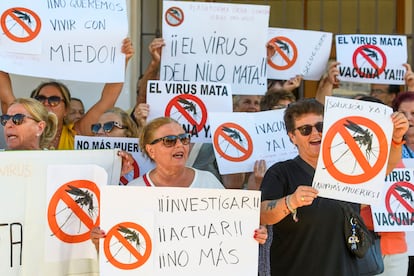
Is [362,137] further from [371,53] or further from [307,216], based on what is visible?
[371,53]

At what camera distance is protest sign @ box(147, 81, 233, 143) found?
14.3 ft

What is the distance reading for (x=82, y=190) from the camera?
3375 millimetres

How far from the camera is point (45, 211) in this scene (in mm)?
3369

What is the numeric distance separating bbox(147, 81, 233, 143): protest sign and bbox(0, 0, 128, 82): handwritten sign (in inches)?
13.0

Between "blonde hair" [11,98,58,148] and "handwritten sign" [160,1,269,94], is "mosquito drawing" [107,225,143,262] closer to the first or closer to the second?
"blonde hair" [11,98,58,148]

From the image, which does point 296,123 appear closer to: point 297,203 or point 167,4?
point 297,203

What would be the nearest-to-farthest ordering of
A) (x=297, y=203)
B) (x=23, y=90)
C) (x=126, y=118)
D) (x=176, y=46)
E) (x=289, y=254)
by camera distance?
(x=297, y=203), (x=289, y=254), (x=126, y=118), (x=176, y=46), (x=23, y=90)

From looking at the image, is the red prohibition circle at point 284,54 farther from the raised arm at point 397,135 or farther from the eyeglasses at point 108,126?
the raised arm at point 397,135

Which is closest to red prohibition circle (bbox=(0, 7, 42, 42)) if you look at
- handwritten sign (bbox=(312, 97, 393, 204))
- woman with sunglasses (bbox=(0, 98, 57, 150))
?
woman with sunglasses (bbox=(0, 98, 57, 150))

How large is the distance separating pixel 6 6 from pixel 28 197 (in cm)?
144

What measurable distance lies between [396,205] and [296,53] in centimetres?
146

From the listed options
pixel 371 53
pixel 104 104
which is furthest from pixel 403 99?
pixel 104 104

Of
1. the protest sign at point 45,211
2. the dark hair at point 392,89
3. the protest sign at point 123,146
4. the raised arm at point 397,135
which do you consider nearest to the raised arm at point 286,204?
the raised arm at point 397,135

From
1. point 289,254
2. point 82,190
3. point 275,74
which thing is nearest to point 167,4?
point 275,74
